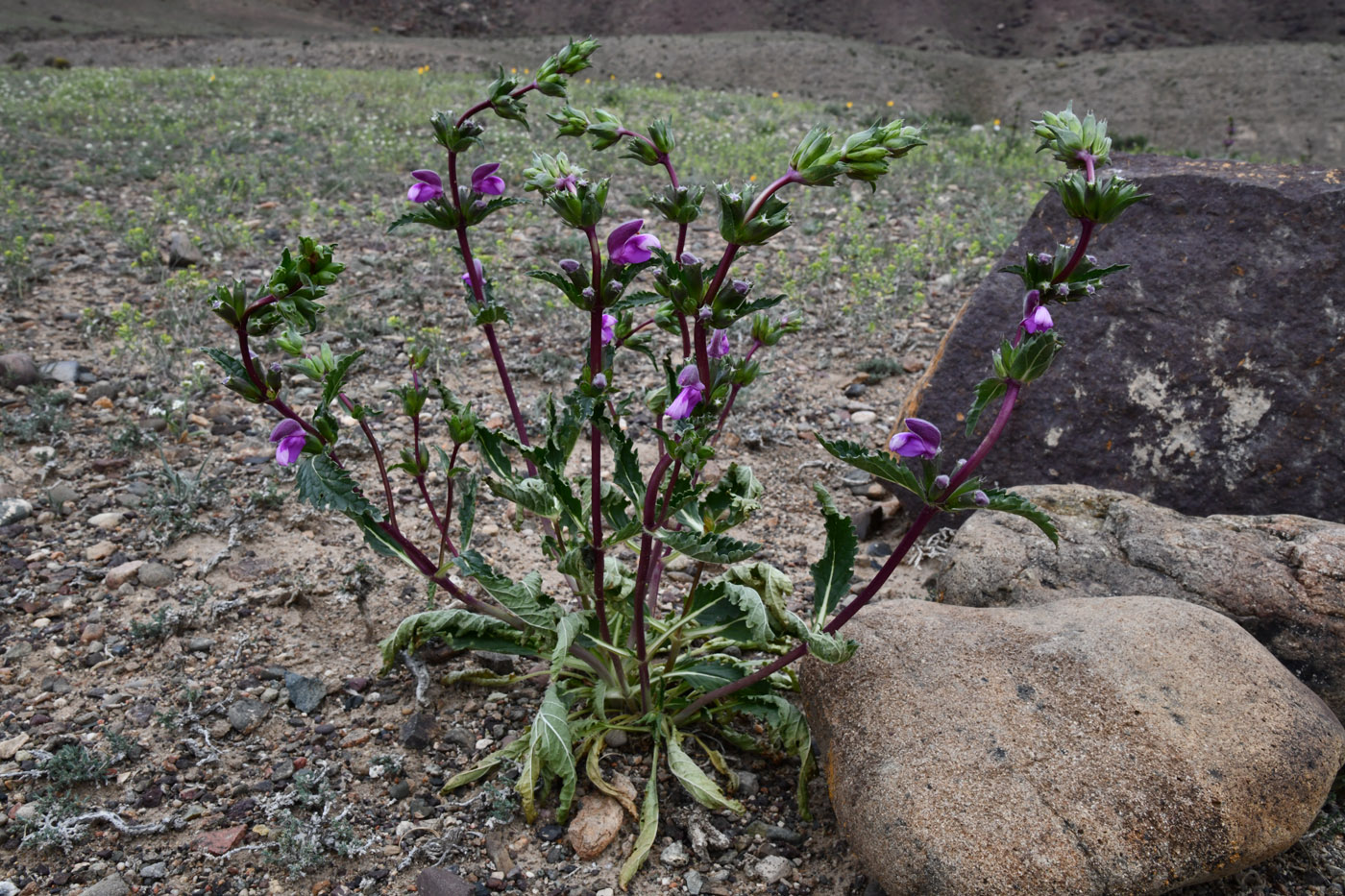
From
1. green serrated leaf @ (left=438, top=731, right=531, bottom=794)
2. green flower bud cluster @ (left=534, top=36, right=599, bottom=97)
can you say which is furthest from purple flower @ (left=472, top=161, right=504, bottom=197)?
green serrated leaf @ (left=438, top=731, right=531, bottom=794)

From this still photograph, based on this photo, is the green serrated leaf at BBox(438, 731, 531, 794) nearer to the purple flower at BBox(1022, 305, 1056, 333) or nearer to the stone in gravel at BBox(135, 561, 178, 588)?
the stone in gravel at BBox(135, 561, 178, 588)

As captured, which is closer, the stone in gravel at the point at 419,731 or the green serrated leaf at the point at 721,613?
the green serrated leaf at the point at 721,613

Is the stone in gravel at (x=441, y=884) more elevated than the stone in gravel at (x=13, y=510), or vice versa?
the stone in gravel at (x=13, y=510)

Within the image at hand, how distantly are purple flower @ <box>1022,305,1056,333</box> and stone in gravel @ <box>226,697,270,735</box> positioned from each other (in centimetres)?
272

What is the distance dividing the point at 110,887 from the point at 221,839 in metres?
0.28

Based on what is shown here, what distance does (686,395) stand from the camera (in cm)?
212

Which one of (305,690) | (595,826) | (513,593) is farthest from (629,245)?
(305,690)

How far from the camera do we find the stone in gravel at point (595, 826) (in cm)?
265

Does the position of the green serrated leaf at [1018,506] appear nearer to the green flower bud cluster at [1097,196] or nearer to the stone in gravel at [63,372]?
the green flower bud cluster at [1097,196]

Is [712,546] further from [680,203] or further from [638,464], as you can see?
[680,203]

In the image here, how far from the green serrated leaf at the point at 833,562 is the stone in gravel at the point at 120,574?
2.78 meters

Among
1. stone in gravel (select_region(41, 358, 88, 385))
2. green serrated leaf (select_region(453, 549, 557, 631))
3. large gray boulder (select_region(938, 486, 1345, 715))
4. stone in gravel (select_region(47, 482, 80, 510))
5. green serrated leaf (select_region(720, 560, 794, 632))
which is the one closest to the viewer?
green serrated leaf (select_region(453, 549, 557, 631))

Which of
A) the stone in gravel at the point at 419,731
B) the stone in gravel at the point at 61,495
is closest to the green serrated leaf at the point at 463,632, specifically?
the stone in gravel at the point at 419,731

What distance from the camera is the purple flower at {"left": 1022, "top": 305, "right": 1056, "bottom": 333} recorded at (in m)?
2.06
